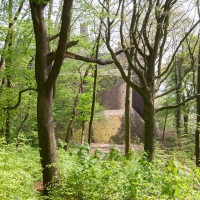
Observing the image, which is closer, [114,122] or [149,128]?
[149,128]

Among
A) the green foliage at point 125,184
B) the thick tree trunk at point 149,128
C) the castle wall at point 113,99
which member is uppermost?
the castle wall at point 113,99

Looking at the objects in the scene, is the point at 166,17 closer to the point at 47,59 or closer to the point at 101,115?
the point at 47,59

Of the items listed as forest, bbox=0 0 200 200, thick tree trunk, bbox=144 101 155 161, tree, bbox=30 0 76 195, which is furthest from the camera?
thick tree trunk, bbox=144 101 155 161

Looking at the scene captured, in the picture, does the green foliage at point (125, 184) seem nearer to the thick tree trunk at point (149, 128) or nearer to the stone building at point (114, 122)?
the thick tree trunk at point (149, 128)

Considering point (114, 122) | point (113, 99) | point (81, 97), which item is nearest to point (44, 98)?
point (81, 97)

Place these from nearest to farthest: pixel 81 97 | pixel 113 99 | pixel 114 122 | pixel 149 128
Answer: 1. pixel 149 128
2. pixel 81 97
3. pixel 114 122
4. pixel 113 99

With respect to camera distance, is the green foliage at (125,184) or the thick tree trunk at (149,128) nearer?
the green foliage at (125,184)

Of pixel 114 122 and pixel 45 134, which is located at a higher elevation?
pixel 114 122

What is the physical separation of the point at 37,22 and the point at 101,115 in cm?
1554

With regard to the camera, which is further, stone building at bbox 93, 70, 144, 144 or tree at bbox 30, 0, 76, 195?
stone building at bbox 93, 70, 144, 144

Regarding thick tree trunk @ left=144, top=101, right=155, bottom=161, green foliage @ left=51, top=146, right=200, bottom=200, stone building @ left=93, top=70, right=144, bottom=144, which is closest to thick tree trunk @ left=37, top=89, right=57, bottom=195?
green foliage @ left=51, top=146, right=200, bottom=200

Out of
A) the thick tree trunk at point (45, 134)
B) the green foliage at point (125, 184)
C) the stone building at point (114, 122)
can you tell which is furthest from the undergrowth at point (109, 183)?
the stone building at point (114, 122)

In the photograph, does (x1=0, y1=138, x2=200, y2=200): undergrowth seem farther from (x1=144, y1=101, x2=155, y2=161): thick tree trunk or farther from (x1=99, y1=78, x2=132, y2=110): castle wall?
(x1=99, y1=78, x2=132, y2=110): castle wall

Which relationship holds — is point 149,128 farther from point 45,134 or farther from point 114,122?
point 114,122
